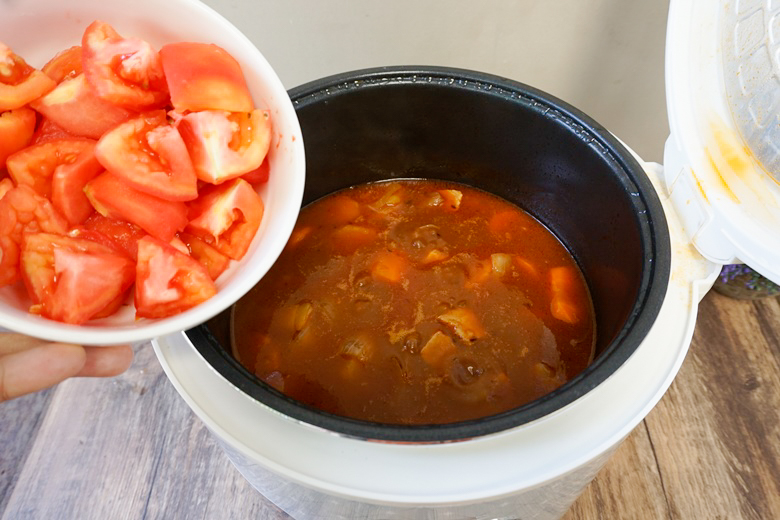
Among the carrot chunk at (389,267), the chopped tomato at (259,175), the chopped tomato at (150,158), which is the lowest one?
the carrot chunk at (389,267)

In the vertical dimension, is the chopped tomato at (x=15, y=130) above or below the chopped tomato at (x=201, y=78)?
below

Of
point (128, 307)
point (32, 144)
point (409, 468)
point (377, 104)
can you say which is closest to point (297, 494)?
point (409, 468)

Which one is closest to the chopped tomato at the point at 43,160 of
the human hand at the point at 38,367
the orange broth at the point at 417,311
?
the human hand at the point at 38,367

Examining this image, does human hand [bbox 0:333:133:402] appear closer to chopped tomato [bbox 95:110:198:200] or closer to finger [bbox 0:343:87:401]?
finger [bbox 0:343:87:401]

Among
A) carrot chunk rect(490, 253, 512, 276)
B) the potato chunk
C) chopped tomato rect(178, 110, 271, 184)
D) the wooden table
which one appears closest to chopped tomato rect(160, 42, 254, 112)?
chopped tomato rect(178, 110, 271, 184)

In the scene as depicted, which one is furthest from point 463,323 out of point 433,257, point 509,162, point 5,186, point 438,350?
point 5,186

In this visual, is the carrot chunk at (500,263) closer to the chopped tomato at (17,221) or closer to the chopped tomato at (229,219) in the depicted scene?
the chopped tomato at (229,219)
